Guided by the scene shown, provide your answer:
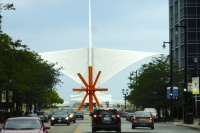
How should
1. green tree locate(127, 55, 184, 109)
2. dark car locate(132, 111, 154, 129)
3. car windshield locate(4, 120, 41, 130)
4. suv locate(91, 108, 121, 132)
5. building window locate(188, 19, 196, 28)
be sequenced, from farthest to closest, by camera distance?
building window locate(188, 19, 196, 28) < green tree locate(127, 55, 184, 109) < dark car locate(132, 111, 154, 129) < suv locate(91, 108, 121, 132) < car windshield locate(4, 120, 41, 130)

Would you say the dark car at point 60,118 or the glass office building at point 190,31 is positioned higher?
the glass office building at point 190,31

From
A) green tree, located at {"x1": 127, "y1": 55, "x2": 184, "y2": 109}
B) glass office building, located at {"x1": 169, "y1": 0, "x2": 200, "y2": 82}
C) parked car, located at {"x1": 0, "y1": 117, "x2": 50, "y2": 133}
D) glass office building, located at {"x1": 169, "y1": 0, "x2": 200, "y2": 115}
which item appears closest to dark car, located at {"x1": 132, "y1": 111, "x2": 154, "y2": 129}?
parked car, located at {"x1": 0, "y1": 117, "x2": 50, "y2": 133}

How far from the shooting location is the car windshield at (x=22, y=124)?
22.1 m

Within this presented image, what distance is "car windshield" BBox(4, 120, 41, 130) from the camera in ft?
72.4

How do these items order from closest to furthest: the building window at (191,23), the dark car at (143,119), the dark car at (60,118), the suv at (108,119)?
the suv at (108,119), the dark car at (143,119), the dark car at (60,118), the building window at (191,23)

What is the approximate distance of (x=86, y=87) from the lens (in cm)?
14962

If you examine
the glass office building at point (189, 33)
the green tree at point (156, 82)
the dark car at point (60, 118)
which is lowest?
the dark car at point (60, 118)

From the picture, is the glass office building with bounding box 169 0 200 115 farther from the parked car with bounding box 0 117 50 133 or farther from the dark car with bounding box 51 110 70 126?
the parked car with bounding box 0 117 50 133

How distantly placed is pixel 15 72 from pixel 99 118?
1588 cm

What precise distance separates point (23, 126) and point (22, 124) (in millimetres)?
177

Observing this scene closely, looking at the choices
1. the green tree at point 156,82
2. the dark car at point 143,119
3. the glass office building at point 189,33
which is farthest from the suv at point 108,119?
the glass office building at point 189,33

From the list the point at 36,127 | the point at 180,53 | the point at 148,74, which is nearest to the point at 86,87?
the point at 180,53

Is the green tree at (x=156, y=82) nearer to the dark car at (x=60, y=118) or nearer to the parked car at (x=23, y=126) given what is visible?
the dark car at (x=60, y=118)

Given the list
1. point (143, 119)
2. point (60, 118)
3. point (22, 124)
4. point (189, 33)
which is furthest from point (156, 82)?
point (22, 124)
